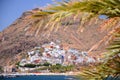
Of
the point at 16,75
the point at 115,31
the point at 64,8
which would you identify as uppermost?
the point at 64,8

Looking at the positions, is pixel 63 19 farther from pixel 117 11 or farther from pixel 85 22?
pixel 117 11

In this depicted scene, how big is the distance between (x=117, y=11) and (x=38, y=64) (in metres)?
191

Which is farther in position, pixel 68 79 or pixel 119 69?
pixel 68 79

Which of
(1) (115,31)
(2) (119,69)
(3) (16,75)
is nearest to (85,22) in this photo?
(1) (115,31)

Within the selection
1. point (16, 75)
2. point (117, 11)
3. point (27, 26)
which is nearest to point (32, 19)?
point (27, 26)

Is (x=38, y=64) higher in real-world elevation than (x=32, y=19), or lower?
lower

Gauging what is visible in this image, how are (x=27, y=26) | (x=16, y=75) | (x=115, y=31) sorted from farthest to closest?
(x=16, y=75), (x=115, y=31), (x=27, y=26)

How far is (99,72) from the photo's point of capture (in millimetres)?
2586

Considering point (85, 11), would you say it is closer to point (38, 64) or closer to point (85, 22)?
point (85, 22)

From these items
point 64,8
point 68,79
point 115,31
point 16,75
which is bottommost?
point 16,75

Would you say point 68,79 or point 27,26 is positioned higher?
point 27,26

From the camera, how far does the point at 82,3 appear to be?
2.28 meters

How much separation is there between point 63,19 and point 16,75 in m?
183

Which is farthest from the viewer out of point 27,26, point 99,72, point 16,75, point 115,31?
point 16,75
